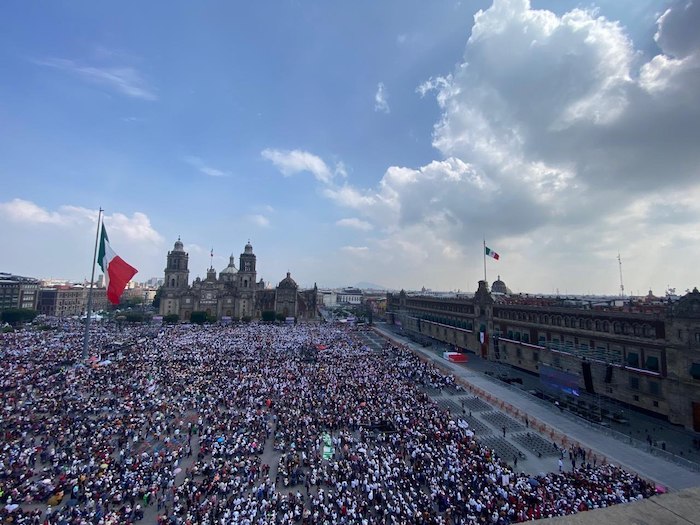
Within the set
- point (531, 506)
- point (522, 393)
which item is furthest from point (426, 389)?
point (531, 506)

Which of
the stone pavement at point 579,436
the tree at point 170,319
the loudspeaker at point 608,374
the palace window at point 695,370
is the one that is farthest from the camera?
the tree at point 170,319

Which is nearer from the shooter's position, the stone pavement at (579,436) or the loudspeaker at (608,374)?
the stone pavement at (579,436)

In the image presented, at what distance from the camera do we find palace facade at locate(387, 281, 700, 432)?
30.7 meters

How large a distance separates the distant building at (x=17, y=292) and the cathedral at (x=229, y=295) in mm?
55284

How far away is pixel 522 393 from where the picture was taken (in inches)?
1523

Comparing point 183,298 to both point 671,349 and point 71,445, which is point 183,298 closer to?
point 71,445

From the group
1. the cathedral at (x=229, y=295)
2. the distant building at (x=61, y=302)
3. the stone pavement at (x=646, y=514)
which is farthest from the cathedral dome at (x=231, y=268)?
the stone pavement at (x=646, y=514)

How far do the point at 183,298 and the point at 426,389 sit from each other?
96623 mm

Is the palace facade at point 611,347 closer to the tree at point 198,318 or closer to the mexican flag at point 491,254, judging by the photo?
the mexican flag at point 491,254

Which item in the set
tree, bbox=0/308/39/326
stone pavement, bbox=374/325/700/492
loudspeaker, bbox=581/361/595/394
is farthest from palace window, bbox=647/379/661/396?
tree, bbox=0/308/39/326

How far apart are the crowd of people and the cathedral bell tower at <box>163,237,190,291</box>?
77.2 meters

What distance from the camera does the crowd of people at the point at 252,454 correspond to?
721 inches

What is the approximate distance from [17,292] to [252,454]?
151 metres

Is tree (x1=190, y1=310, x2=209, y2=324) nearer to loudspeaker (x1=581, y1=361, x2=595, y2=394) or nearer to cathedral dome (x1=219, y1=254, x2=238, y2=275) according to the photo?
cathedral dome (x1=219, y1=254, x2=238, y2=275)
